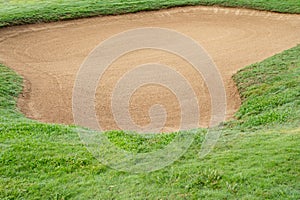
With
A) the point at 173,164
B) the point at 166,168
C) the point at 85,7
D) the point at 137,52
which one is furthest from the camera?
the point at 85,7

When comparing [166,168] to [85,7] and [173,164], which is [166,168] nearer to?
[173,164]

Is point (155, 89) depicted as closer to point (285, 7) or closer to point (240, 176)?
point (240, 176)

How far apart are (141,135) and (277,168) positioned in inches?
129

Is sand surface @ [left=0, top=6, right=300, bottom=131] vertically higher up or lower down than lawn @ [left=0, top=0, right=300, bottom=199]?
higher up

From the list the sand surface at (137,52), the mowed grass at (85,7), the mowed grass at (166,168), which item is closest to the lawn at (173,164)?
the mowed grass at (166,168)

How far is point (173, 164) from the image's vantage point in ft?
26.7

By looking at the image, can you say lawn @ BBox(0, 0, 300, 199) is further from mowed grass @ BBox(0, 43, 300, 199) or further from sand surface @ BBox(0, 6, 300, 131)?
sand surface @ BBox(0, 6, 300, 131)

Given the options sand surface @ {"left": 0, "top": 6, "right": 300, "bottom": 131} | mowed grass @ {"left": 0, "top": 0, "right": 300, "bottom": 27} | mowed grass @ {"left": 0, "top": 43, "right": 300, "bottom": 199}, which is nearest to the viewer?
mowed grass @ {"left": 0, "top": 43, "right": 300, "bottom": 199}

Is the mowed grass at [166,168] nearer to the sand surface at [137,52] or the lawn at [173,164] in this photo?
the lawn at [173,164]

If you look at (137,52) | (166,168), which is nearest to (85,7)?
(137,52)

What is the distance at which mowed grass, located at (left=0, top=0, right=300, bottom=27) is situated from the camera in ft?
65.5

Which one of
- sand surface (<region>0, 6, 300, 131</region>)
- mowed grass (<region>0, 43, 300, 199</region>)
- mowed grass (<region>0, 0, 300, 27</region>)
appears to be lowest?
mowed grass (<region>0, 43, 300, 199</region>)

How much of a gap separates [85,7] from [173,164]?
48.9ft

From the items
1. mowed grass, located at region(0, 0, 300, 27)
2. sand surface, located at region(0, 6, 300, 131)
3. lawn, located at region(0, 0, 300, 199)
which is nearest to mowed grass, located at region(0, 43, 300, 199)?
lawn, located at region(0, 0, 300, 199)
